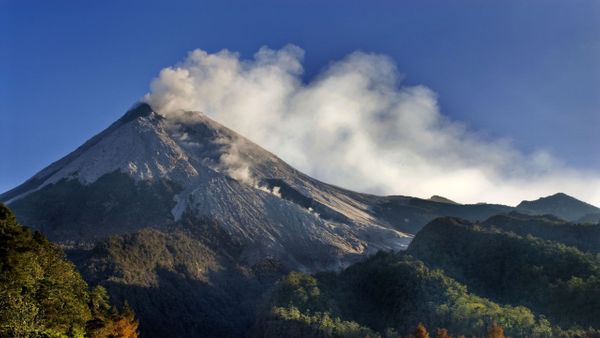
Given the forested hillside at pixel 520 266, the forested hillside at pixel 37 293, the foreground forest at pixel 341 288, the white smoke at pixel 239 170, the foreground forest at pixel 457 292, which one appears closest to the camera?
the forested hillside at pixel 37 293

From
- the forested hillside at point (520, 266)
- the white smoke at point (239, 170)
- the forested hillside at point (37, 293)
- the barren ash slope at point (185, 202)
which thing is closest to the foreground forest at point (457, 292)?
the forested hillside at point (520, 266)

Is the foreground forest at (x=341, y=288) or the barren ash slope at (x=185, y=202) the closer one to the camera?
the foreground forest at (x=341, y=288)

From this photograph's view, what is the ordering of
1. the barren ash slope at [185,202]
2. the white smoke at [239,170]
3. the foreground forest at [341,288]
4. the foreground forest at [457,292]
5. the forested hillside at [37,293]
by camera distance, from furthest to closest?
1. the white smoke at [239,170]
2. the barren ash slope at [185,202]
3. the foreground forest at [457,292]
4. the foreground forest at [341,288]
5. the forested hillside at [37,293]

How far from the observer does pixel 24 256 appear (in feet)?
147

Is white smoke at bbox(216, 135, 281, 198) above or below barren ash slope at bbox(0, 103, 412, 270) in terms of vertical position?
above

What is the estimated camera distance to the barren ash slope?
14738cm

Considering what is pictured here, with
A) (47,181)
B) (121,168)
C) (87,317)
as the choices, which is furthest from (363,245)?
(87,317)

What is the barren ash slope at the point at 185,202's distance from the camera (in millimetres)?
147375

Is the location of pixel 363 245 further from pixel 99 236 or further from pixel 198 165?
pixel 99 236

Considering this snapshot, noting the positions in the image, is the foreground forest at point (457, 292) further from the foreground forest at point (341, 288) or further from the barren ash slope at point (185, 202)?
the barren ash slope at point (185, 202)

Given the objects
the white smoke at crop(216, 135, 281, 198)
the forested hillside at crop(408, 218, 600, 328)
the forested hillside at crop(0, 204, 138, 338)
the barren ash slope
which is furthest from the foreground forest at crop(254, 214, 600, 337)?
the white smoke at crop(216, 135, 281, 198)

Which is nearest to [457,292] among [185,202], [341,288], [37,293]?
[341,288]

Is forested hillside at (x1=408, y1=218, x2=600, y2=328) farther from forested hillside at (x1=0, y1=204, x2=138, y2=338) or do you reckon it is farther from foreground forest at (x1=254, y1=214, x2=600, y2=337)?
forested hillside at (x1=0, y1=204, x2=138, y2=338)

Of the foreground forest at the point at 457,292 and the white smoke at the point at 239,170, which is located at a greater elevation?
the white smoke at the point at 239,170
